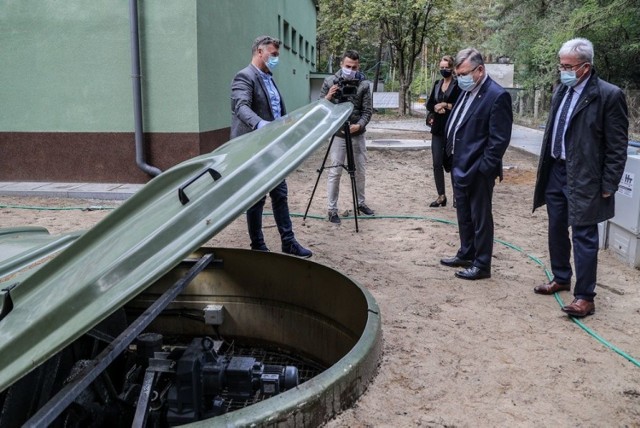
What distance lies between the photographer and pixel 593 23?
1573cm

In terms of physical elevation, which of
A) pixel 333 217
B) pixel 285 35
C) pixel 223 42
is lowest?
pixel 333 217

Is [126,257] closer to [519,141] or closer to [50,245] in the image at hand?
[50,245]

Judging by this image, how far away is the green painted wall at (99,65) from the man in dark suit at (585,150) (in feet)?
17.6

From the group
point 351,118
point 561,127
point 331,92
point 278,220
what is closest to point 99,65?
point 351,118

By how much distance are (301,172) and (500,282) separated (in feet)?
21.4

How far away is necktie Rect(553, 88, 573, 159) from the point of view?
3.85 m

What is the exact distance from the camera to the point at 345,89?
19.2 feet

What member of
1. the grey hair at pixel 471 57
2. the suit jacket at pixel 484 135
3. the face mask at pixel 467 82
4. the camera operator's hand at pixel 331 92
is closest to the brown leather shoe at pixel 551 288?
the suit jacket at pixel 484 135

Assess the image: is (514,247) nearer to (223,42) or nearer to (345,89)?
(345,89)

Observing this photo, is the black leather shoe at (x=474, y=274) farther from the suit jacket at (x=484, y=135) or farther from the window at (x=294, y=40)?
the window at (x=294, y=40)

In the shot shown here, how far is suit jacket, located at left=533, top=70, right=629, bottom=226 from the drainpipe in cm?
564

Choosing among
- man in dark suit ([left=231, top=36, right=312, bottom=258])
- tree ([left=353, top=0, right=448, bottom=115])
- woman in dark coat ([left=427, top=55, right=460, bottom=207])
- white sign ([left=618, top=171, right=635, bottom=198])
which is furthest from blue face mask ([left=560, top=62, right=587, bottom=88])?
tree ([left=353, top=0, right=448, bottom=115])

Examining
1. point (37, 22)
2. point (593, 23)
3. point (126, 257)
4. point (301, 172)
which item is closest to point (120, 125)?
point (37, 22)

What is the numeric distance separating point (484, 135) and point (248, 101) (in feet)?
6.10
